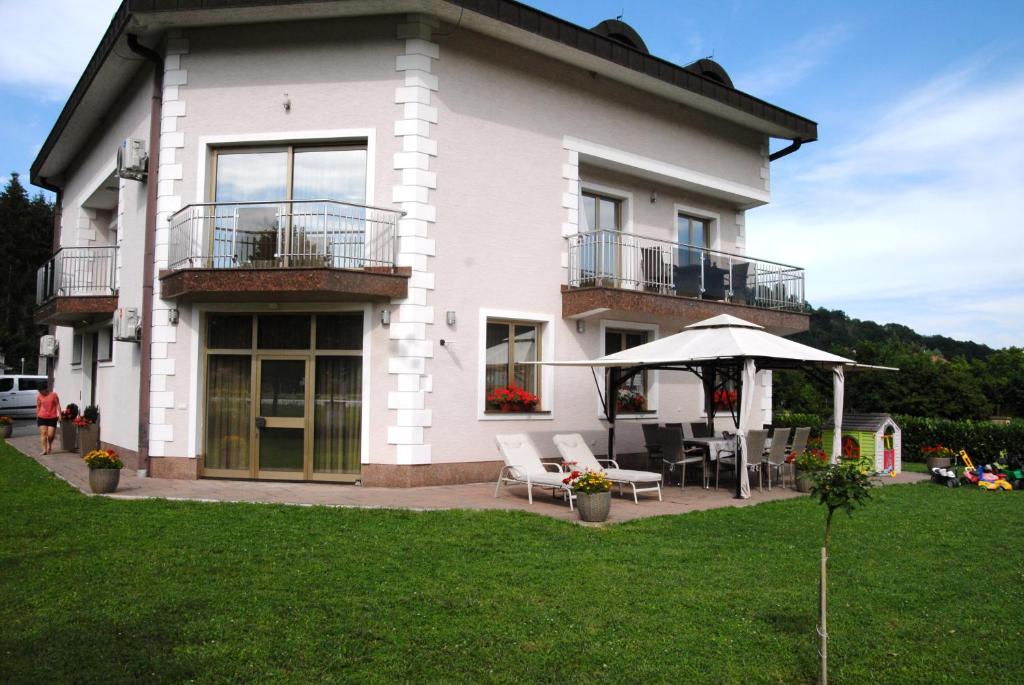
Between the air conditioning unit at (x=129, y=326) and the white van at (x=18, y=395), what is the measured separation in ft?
68.3

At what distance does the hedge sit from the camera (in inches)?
659

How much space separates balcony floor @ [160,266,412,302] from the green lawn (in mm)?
3487

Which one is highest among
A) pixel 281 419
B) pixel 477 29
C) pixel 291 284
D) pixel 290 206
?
pixel 477 29

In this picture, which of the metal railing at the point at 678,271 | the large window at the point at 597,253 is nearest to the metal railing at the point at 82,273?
the large window at the point at 597,253

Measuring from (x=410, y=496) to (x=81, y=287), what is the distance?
1014 centimetres

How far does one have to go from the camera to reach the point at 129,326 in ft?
42.3

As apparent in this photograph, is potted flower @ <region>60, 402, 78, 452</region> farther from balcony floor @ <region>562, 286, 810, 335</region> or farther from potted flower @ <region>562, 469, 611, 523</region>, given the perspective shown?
potted flower @ <region>562, 469, 611, 523</region>

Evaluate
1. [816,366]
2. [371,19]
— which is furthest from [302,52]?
[816,366]

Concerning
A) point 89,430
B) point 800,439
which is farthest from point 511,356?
point 89,430

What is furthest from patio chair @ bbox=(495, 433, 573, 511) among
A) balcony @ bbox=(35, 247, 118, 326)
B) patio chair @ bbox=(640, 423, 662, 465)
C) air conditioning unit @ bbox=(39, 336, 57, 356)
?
air conditioning unit @ bbox=(39, 336, 57, 356)

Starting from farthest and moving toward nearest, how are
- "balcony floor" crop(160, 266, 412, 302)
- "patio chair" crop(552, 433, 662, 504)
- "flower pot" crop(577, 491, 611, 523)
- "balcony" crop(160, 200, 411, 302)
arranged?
"balcony" crop(160, 200, 411, 302), "balcony floor" crop(160, 266, 412, 302), "patio chair" crop(552, 433, 662, 504), "flower pot" crop(577, 491, 611, 523)

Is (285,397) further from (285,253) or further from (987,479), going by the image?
(987,479)

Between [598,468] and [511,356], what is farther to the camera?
[511,356]

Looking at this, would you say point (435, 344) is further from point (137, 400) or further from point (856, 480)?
point (856, 480)
